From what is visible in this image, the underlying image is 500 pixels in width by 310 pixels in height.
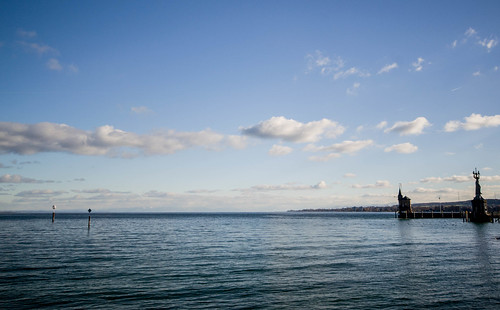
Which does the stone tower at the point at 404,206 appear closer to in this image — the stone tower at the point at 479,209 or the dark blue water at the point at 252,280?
the stone tower at the point at 479,209

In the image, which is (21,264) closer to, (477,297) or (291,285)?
(291,285)

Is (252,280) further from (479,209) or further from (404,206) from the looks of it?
(404,206)

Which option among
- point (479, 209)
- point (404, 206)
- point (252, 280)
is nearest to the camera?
point (252, 280)

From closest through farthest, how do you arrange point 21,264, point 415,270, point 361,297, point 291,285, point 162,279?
1. point 361,297
2. point 291,285
3. point 162,279
4. point 415,270
5. point 21,264

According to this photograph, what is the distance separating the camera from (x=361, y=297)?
68.5ft

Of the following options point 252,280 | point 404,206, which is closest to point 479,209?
point 404,206

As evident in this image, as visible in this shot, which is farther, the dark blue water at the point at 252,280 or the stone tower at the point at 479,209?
the stone tower at the point at 479,209

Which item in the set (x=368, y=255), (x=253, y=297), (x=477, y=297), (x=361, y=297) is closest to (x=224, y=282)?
(x=253, y=297)

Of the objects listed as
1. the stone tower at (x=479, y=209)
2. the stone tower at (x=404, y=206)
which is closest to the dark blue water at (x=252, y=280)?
the stone tower at (x=479, y=209)

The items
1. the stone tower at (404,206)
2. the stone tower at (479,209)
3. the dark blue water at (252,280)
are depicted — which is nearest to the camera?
the dark blue water at (252,280)

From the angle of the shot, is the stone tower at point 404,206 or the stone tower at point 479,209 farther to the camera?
the stone tower at point 404,206

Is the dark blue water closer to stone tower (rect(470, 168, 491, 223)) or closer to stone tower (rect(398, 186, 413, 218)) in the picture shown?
stone tower (rect(470, 168, 491, 223))

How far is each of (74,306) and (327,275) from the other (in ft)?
59.0

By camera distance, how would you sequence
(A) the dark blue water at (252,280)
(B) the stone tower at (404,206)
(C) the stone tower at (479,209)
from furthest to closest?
1. (B) the stone tower at (404,206)
2. (C) the stone tower at (479,209)
3. (A) the dark blue water at (252,280)
